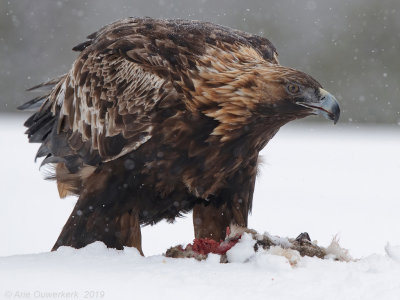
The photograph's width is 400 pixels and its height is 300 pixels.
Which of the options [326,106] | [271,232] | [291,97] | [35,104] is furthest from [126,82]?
[271,232]

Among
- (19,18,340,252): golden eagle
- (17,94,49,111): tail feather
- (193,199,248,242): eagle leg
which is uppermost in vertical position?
(17,94,49,111): tail feather

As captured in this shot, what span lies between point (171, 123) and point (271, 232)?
260 centimetres

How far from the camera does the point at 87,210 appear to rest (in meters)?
4.64

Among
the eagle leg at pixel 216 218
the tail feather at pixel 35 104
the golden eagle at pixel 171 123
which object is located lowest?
the eagle leg at pixel 216 218

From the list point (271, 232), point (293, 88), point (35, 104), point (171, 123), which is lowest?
point (271, 232)

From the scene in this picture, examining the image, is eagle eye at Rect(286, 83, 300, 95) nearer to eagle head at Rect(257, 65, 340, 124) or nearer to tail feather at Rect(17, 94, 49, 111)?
eagle head at Rect(257, 65, 340, 124)

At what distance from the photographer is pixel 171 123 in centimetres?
445

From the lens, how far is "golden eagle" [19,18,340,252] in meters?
4.42

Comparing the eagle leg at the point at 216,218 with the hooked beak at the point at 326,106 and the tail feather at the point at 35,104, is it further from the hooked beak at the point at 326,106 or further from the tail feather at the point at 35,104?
the tail feather at the point at 35,104

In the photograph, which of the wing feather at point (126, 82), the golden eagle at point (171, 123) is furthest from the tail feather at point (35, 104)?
the golden eagle at point (171, 123)

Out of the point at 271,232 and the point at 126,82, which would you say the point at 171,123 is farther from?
the point at 271,232

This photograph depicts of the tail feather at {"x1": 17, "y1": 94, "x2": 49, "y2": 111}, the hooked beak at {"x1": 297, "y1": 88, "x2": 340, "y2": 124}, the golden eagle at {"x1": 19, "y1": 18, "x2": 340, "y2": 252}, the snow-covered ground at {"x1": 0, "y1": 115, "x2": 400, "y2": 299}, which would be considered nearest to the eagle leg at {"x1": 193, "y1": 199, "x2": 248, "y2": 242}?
the golden eagle at {"x1": 19, "y1": 18, "x2": 340, "y2": 252}

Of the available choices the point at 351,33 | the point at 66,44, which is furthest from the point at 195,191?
the point at 351,33

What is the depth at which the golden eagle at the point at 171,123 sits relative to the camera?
4.42 m
